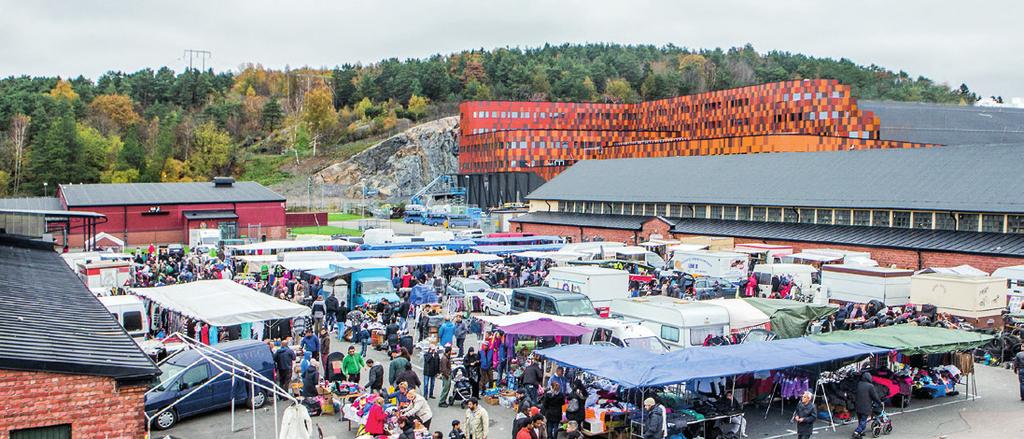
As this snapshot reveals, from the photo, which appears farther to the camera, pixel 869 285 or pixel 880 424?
pixel 869 285

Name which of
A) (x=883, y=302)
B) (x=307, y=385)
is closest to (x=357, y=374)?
(x=307, y=385)

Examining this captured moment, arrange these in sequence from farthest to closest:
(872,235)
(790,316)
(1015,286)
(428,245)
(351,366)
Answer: (428,245) → (872,235) → (1015,286) → (790,316) → (351,366)

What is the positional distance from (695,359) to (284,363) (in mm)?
7985

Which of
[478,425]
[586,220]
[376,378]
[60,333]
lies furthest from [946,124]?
[60,333]

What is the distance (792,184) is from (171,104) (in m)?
116

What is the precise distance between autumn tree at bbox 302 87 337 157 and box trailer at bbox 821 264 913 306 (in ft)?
322

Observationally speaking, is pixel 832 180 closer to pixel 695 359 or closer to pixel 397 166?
pixel 695 359

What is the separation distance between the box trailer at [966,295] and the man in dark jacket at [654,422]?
1559cm

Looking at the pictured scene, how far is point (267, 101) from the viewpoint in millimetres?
132500

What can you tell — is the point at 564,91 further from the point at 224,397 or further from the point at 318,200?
the point at 224,397

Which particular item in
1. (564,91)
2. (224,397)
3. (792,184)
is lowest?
(224,397)

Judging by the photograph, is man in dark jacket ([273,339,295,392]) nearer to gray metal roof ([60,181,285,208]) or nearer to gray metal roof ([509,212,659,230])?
gray metal roof ([509,212,659,230])

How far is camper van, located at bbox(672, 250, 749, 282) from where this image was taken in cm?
3269

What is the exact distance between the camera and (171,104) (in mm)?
133500
